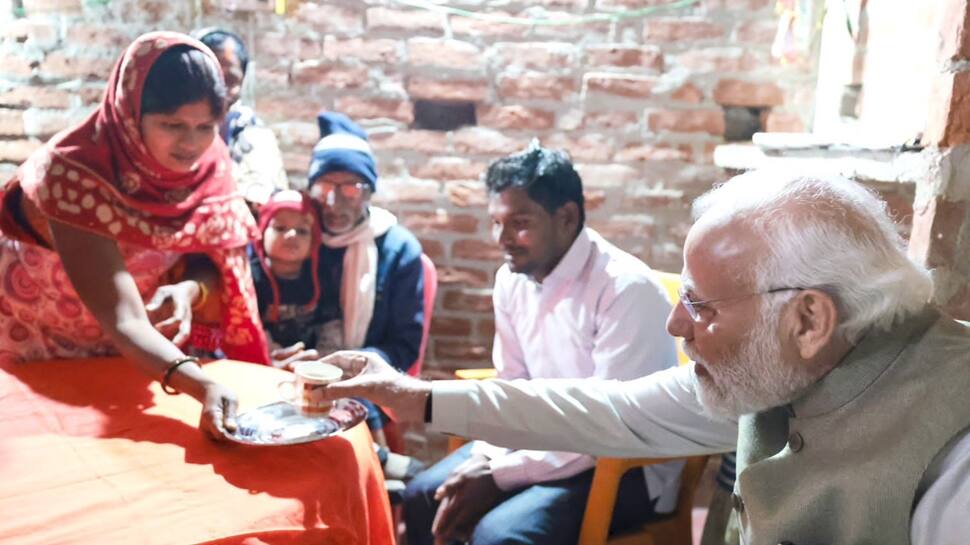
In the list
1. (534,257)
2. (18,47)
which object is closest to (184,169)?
(534,257)

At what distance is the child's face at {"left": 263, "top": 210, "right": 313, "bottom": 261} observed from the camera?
240cm

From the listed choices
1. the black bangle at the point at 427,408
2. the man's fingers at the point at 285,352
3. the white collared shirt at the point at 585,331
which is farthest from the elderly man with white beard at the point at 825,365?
the man's fingers at the point at 285,352

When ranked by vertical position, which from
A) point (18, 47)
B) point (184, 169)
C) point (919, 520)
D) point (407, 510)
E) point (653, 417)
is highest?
point (18, 47)

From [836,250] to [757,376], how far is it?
21cm

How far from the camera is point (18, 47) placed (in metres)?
2.82

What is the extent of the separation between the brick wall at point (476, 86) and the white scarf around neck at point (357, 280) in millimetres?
533

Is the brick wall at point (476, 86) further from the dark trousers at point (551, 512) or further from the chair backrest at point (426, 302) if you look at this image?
the dark trousers at point (551, 512)

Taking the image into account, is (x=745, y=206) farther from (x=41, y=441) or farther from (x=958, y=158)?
(x=41, y=441)

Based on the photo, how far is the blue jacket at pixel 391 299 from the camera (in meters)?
2.53

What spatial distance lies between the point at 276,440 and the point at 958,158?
1368mm

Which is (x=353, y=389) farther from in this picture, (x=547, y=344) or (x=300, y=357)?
(x=547, y=344)

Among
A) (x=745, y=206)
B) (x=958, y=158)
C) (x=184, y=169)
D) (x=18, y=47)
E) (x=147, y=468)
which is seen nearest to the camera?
(x=745, y=206)

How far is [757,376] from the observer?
47.6 inches

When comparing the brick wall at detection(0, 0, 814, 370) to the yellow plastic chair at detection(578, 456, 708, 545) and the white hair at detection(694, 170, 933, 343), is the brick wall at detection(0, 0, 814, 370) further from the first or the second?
the white hair at detection(694, 170, 933, 343)
